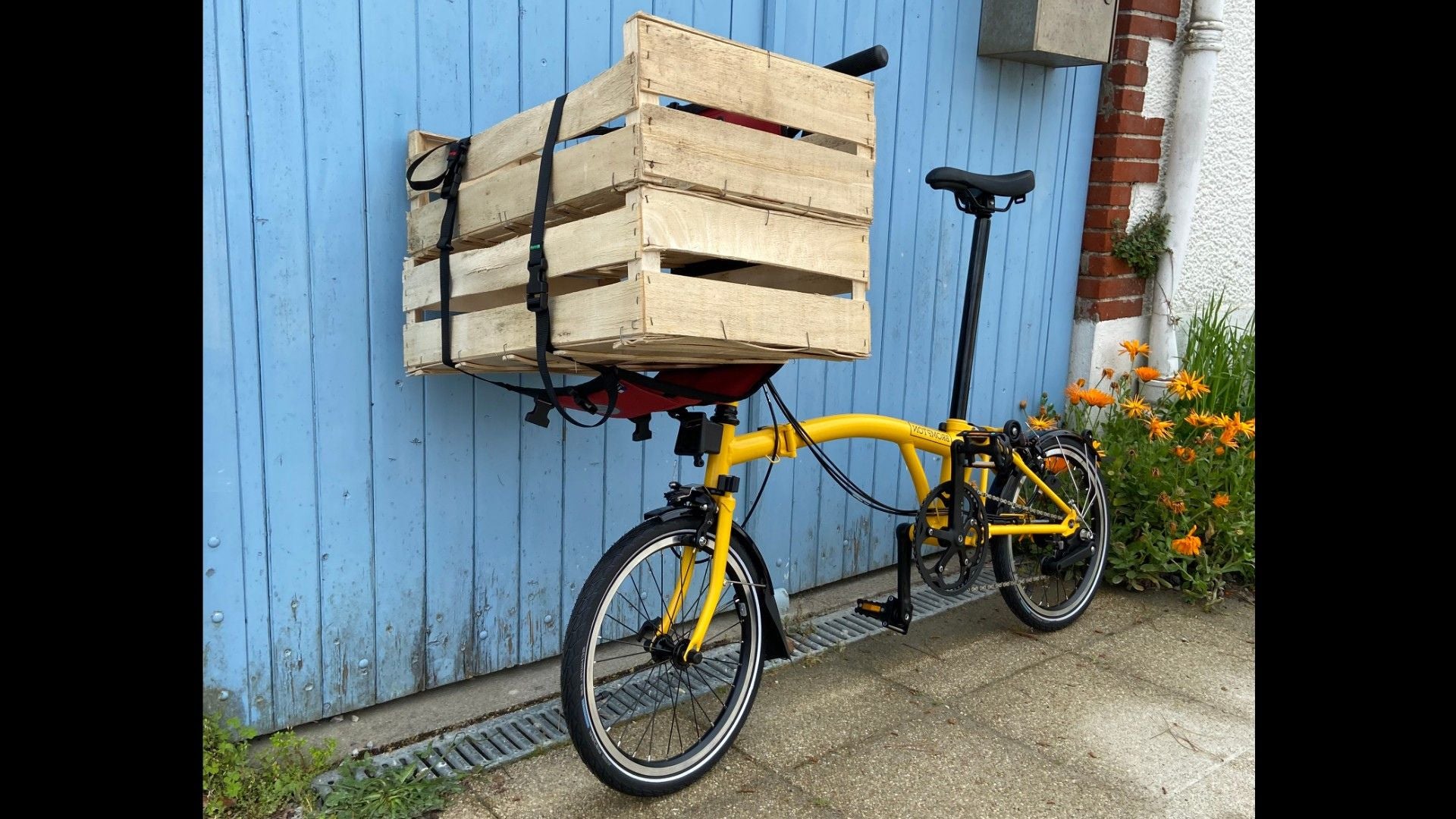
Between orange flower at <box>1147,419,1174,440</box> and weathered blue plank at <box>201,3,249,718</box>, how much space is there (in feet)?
10.6

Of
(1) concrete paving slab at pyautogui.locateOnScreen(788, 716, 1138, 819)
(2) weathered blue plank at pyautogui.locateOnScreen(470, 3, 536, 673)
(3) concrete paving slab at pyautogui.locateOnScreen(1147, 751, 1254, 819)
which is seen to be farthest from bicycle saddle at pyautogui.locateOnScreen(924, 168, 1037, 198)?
(3) concrete paving slab at pyautogui.locateOnScreen(1147, 751, 1254, 819)

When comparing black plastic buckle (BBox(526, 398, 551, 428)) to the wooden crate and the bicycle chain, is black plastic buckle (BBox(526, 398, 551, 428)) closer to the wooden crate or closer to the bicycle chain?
the wooden crate

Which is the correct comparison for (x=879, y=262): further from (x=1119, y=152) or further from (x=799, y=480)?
(x=1119, y=152)

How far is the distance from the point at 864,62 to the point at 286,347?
1.53m

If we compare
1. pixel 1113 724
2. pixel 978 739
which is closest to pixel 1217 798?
pixel 1113 724

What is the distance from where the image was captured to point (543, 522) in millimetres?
2930

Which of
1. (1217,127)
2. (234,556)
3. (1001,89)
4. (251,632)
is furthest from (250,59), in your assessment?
(1217,127)

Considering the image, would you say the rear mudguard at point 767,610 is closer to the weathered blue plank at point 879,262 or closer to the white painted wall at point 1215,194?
the weathered blue plank at point 879,262

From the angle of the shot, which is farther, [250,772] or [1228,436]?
[1228,436]

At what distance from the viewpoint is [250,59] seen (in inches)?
89.0

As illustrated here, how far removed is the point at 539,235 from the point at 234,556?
1.15 metres

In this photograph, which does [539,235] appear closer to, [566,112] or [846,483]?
[566,112]

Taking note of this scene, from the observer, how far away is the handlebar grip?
216 centimetres
